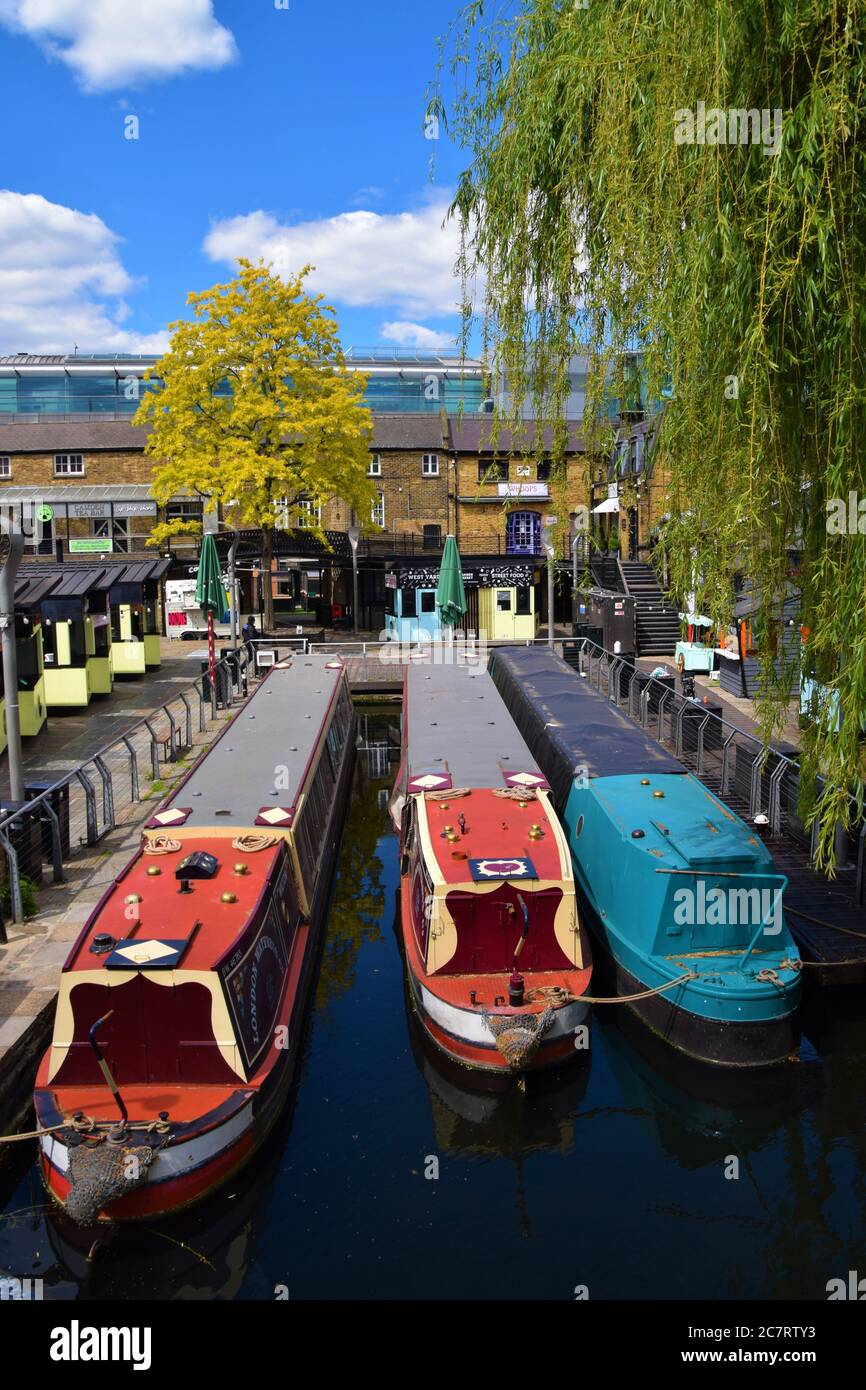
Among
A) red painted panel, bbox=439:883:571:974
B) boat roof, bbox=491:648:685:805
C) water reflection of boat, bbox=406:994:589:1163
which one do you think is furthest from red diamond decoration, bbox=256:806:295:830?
boat roof, bbox=491:648:685:805

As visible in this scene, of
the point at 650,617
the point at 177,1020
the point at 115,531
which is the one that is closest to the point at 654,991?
the point at 177,1020

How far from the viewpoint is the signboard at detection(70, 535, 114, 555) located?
39250mm

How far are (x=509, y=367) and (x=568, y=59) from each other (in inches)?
102

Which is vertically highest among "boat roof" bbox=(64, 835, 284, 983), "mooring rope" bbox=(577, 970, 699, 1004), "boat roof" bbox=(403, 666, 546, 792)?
"boat roof" bbox=(403, 666, 546, 792)

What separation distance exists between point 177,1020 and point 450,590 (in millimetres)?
21228

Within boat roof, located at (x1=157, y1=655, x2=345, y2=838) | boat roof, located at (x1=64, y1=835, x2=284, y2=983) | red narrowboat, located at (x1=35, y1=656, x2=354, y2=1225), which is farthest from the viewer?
boat roof, located at (x1=157, y1=655, x2=345, y2=838)

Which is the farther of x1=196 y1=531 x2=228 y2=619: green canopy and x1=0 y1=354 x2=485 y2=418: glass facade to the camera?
x1=0 y1=354 x2=485 y2=418: glass facade

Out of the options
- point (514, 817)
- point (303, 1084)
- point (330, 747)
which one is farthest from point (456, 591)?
point (303, 1084)

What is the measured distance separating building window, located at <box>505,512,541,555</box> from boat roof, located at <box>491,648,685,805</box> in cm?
1990

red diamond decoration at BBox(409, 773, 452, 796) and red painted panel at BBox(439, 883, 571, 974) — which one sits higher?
red diamond decoration at BBox(409, 773, 452, 796)

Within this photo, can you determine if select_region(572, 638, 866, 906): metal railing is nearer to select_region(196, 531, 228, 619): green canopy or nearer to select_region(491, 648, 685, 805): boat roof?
select_region(491, 648, 685, 805): boat roof

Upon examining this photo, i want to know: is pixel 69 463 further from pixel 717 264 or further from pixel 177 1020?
pixel 717 264

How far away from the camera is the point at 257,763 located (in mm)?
13859
